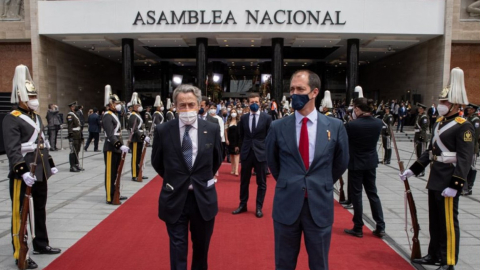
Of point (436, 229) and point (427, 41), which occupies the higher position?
point (427, 41)

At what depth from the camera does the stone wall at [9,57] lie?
91.9ft

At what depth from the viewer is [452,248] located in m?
4.07

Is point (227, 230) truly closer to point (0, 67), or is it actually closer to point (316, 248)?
point (316, 248)

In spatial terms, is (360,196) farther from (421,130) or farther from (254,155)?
(421,130)

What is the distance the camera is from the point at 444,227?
13.7 feet

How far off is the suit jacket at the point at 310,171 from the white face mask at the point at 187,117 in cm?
74

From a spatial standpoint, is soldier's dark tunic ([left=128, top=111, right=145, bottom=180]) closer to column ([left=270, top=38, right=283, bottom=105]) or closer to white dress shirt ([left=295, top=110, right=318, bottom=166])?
white dress shirt ([left=295, top=110, right=318, bottom=166])

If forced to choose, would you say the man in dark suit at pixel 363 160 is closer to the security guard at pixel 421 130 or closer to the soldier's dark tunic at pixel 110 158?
the soldier's dark tunic at pixel 110 158

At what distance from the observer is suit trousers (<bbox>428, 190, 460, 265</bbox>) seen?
408cm

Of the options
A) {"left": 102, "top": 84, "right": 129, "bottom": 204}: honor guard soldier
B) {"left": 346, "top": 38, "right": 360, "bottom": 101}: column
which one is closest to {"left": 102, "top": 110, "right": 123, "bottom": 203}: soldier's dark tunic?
{"left": 102, "top": 84, "right": 129, "bottom": 204}: honor guard soldier

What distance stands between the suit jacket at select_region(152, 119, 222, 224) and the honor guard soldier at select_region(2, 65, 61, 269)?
1.58 metres

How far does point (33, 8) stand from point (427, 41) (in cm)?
2595

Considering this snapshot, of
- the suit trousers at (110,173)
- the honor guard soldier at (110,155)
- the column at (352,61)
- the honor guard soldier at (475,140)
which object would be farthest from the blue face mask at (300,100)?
the column at (352,61)

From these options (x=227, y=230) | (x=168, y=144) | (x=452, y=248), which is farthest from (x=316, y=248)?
(x=227, y=230)
